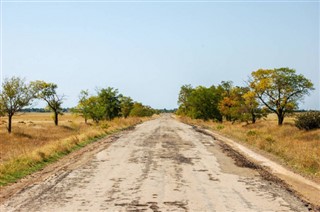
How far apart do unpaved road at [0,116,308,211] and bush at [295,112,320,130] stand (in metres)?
19.0

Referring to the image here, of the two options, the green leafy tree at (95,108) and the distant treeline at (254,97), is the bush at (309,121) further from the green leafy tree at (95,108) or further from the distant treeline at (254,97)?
the green leafy tree at (95,108)

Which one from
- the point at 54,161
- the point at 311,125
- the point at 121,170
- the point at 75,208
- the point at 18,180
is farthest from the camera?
the point at 311,125

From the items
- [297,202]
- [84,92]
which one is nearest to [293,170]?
[297,202]

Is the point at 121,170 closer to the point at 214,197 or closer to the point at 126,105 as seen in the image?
the point at 214,197

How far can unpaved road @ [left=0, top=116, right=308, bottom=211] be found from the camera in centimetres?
795

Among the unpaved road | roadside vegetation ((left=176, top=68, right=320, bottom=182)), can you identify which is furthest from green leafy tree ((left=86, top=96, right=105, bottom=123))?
the unpaved road

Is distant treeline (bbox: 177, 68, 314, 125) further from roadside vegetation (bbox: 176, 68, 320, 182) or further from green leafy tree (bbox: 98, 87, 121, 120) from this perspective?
green leafy tree (bbox: 98, 87, 121, 120)

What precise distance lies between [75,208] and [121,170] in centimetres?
509

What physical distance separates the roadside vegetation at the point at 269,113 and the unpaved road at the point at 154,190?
3571 mm

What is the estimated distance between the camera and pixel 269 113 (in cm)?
5788

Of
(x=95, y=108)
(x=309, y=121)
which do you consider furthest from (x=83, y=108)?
(x=309, y=121)

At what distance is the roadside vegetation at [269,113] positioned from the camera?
1781cm

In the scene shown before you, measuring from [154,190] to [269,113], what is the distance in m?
51.6

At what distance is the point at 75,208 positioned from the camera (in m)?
7.73
